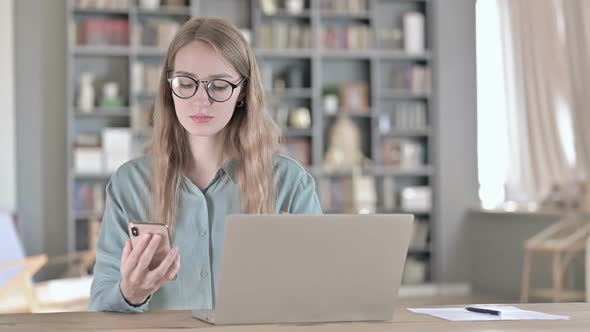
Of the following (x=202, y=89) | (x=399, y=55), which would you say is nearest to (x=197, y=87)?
(x=202, y=89)

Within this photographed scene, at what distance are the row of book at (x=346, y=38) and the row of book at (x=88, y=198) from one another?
2.35 m

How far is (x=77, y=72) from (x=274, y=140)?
6.56 meters

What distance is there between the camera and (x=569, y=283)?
805 cm

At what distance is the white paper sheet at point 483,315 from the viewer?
83.0 inches

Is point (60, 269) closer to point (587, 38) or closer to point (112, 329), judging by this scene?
point (587, 38)

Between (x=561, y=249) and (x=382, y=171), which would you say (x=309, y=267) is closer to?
(x=561, y=249)

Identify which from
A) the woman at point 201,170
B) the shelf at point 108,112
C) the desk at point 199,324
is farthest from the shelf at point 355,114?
the desk at point 199,324

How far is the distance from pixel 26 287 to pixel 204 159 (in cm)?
367

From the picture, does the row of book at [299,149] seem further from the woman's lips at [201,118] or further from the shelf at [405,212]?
the woman's lips at [201,118]

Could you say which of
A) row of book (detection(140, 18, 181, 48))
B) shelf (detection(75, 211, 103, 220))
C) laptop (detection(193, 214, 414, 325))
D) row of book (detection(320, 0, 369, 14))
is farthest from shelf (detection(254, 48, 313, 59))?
laptop (detection(193, 214, 414, 325))

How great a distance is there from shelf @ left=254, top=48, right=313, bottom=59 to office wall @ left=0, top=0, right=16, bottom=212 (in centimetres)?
205

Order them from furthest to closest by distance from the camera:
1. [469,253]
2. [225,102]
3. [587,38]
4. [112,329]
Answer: [469,253] → [587,38] → [225,102] → [112,329]

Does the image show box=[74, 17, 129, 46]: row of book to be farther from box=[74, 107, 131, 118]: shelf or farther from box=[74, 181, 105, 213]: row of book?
box=[74, 181, 105, 213]: row of book

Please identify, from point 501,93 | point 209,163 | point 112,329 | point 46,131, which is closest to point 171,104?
point 209,163
